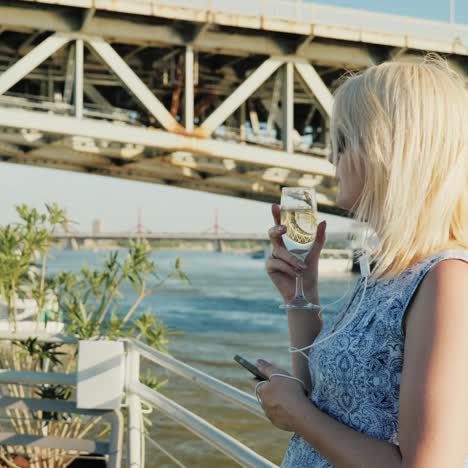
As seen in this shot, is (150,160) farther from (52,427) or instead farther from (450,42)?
(52,427)

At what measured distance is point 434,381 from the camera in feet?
2.93

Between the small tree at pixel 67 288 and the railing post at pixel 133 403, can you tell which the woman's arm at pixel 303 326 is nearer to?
the railing post at pixel 133 403

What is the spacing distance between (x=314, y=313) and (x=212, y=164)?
12.7m

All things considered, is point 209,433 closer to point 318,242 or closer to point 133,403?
point 318,242

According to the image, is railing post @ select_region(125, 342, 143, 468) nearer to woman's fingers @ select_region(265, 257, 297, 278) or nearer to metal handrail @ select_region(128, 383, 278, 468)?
metal handrail @ select_region(128, 383, 278, 468)

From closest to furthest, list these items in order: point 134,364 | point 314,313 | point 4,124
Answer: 1. point 314,313
2. point 134,364
3. point 4,124

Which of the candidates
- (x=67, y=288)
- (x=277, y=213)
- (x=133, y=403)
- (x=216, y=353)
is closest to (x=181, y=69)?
(x=216, y=353)

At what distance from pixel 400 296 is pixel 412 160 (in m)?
0.18

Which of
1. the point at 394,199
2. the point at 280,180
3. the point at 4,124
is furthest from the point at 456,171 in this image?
the point at 280,180

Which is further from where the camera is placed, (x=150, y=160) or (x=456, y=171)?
(x=150, y=160)

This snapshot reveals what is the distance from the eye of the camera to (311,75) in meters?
13.8

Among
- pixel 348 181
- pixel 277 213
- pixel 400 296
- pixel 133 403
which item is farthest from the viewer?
pixel 133 403

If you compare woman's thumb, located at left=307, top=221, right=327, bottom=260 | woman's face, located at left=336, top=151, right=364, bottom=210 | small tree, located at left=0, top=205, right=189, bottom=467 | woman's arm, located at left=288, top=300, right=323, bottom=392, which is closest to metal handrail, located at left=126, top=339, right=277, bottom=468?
woman's arm, located at left=288, top=300, right=323, bottom=392

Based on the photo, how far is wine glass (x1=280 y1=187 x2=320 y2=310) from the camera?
144 centimetres
